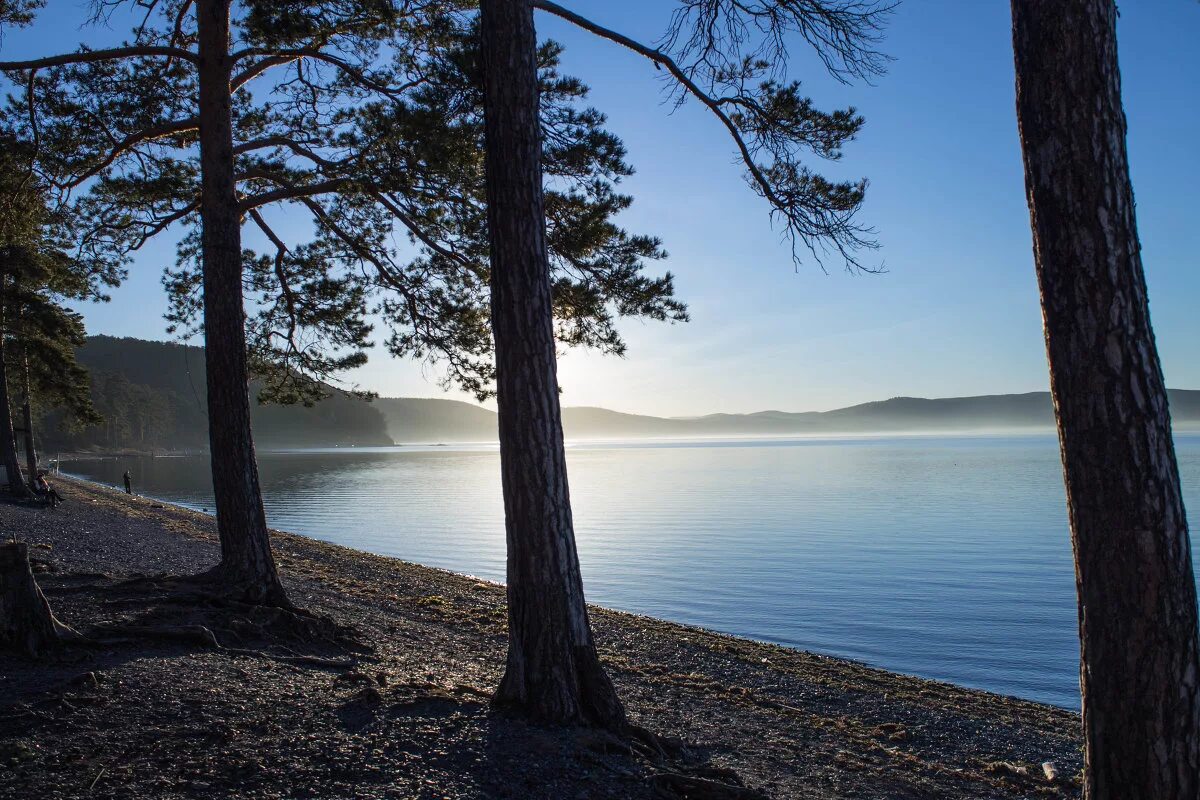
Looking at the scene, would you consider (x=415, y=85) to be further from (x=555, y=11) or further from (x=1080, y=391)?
(x=1080, y=391)

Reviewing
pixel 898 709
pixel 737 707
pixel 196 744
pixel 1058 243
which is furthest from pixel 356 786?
pixel 898 709

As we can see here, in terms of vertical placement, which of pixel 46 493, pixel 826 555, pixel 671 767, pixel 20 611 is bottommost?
pixel 826 555

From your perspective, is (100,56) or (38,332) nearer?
(100,56)

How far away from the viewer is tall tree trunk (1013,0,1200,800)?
3092 mm

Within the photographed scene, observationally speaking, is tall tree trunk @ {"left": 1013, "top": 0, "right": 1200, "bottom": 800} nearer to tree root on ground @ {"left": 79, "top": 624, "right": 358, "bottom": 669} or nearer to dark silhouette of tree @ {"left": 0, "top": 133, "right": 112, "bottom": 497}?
tree root on ground @ {"left": 79, "top": 624, "right": 358, "bottom": 669}

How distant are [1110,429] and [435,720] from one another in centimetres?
378

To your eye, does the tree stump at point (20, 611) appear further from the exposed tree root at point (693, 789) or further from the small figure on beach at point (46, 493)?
the small figure on beach at point (46, 493)

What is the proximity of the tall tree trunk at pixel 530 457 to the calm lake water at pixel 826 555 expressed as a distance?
7627mm

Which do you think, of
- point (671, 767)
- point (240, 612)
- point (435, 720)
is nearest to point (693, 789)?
point (671, 767)

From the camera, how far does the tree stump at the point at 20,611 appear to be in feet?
15.1

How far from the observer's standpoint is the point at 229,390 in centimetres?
709

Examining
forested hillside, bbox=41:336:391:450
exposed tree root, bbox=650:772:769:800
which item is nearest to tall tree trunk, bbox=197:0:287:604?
exposed tree root, bbox=650:772:769:800

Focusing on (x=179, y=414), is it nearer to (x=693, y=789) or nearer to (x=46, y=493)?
(x=46, y=493)

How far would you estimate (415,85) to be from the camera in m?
8.11
